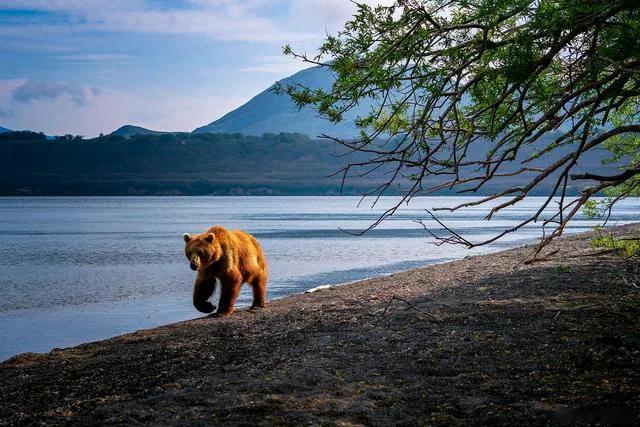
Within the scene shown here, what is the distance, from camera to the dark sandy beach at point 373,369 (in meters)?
5.84

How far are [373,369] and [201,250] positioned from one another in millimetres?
5521

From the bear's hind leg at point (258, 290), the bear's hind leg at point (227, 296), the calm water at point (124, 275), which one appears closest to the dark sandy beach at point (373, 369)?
the bear's hind leg at point (227, 296)

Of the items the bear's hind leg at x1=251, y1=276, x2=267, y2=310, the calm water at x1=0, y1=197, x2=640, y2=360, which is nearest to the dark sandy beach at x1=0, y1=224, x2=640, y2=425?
the bear's hind leg at x1=251, y1=276, x2=267, y2=310

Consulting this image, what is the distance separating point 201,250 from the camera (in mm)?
12086

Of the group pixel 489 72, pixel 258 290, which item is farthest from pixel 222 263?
pixel 489 72

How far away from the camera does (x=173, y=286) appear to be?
24.8 meters

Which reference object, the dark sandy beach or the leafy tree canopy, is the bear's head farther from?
the leafy tree canopy

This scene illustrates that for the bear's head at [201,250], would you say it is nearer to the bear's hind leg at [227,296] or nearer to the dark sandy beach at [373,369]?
the bear's hind leg at [227,296]

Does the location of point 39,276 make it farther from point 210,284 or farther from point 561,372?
point 561,372

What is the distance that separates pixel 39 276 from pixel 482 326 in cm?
2429

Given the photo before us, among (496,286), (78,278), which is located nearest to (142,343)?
(496,286)

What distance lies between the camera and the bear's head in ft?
39.4

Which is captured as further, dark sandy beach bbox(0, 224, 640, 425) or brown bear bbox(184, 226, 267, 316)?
brown bear bbox(184, 226, 267, 316)

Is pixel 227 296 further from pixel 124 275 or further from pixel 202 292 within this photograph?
pixel 124 275
